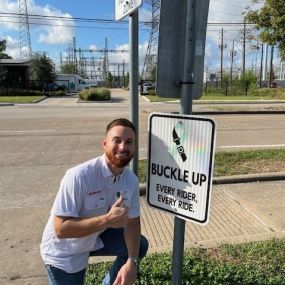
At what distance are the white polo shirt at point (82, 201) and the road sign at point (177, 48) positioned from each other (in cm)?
56

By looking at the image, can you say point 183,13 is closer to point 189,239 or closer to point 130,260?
point 130,260

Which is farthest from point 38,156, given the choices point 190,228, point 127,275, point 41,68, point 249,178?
point 41,68

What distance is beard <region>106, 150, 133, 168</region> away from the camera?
2.55 metres

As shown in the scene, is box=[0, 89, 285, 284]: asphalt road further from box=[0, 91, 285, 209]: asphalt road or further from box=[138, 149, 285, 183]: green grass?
box=[138, 149, 285, 183]: green grass

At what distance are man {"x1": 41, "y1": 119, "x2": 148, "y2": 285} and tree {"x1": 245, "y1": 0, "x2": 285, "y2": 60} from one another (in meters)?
9.78

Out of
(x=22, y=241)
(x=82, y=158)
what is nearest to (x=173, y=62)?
(x=22, y=241)

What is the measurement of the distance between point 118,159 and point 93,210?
31cm

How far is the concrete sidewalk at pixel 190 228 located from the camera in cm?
406

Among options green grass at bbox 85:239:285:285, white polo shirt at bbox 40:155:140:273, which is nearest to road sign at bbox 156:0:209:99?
white polo shirt at bbox 40:155:140:273

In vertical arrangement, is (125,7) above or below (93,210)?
above

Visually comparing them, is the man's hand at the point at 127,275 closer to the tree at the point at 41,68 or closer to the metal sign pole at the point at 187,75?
the metal sign pole at the point at 187,75

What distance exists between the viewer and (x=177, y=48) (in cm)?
257

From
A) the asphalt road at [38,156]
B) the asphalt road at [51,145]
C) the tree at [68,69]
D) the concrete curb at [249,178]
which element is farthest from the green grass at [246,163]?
the tree at [68,69]

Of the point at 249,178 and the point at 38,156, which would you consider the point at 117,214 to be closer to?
the point at 249,178
